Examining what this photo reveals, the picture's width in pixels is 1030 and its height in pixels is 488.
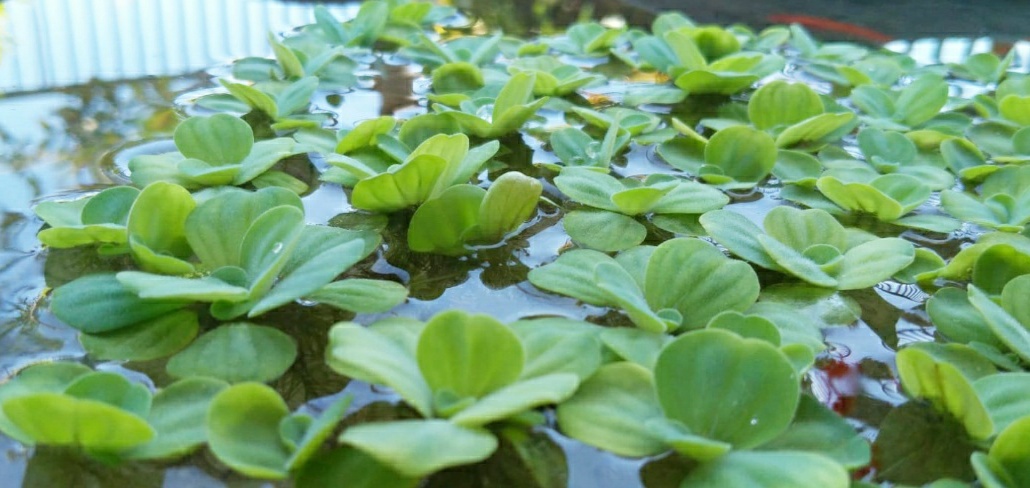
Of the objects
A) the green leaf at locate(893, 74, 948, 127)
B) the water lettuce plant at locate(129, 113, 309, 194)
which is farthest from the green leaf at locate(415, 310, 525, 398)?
the green leaf at locate(893, 74, 948, 127)

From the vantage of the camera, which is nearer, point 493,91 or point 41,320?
point 41,320

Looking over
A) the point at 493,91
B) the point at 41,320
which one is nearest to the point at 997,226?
the point at 493,91

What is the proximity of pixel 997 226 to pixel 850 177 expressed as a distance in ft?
0.71

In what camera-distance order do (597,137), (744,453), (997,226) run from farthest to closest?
(597,137)
(997,226)
(744,453)

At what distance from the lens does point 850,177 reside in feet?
3.81

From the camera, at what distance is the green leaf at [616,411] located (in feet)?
1.95

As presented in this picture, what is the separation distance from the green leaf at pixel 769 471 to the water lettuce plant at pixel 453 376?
116mm

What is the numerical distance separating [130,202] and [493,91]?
0.67 metres

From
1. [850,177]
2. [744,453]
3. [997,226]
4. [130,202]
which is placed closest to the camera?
[744,453]

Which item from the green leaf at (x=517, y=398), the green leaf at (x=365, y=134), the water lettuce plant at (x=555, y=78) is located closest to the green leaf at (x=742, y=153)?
the water lettuce plant at (x=555, y=78)

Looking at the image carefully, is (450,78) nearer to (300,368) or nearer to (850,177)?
(850,177)

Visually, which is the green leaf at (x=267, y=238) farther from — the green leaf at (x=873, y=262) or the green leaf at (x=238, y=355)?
the green leaf at (x=873, y=262)

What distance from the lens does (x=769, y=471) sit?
0.55 m

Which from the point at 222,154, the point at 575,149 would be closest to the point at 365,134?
the point at 222,154
